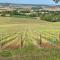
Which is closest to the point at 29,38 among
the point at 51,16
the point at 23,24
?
the point at 23,24

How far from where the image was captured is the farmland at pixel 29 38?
536 cm

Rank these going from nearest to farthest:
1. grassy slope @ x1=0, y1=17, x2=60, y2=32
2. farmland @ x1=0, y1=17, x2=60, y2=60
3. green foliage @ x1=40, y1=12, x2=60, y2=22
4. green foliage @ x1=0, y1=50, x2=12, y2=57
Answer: green foliage @ x1=0, y1=50, x2=12, y2=57 → farmland @ x1=0, y1=17, x2=60, y2=60 → grassy slope @ x1=0, y1=17, x2=60, y2=32 → green foliage @ x1=40, y1=12, x2=60, y2=22

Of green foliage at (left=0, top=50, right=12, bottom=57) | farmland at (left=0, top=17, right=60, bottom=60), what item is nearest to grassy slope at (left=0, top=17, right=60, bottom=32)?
farmland at (left=0, top=17, right=60, bottom=60)

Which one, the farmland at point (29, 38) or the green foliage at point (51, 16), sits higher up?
the green foliage at point (51, 16)

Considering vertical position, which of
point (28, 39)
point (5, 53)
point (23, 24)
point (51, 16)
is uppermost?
point (51, 16)

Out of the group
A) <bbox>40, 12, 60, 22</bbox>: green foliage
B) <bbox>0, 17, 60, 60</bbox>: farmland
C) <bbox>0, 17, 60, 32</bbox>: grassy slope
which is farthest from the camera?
<bbox>40, 12, 60, 22</bbox>: green foliage

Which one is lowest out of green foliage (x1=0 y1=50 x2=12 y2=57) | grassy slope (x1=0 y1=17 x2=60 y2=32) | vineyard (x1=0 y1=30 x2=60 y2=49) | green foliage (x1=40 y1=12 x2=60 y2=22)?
green foliage (x1=0 y1=50 x2=12 y2=57)

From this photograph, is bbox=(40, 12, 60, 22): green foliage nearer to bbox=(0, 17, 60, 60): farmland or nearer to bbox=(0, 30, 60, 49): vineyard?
bbox=(0, 17, 60, 60): farmland

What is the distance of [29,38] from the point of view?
18.0 ft

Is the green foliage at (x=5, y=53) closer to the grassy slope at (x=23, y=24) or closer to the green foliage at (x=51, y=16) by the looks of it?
the grassy slope at (x=23, y=24)

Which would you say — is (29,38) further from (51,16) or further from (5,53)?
(51,16)

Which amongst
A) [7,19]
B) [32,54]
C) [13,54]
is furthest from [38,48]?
[7,19]

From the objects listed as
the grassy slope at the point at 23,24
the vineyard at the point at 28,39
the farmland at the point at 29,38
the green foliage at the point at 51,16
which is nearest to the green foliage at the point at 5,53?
the farmland at the point at 29,38

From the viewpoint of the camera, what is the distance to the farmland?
536 cm
